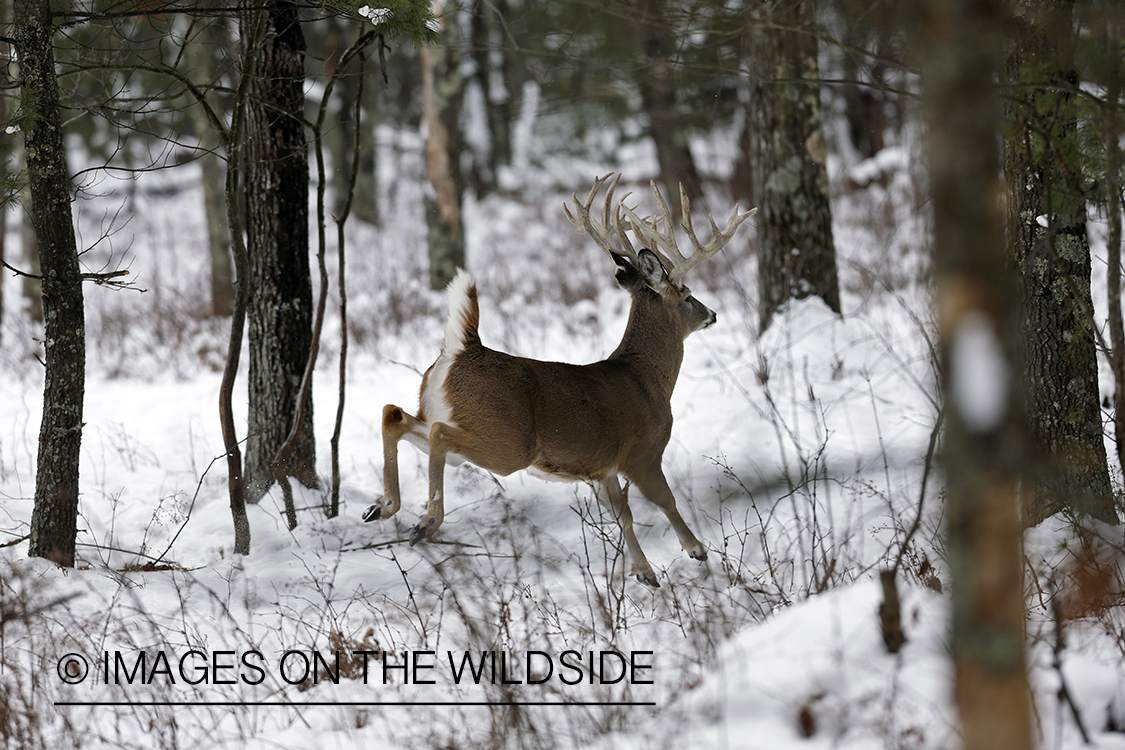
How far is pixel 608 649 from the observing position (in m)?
3.34

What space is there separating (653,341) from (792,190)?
8.98ft

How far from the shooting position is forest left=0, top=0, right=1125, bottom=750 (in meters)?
2.28

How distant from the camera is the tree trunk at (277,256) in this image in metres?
5.14

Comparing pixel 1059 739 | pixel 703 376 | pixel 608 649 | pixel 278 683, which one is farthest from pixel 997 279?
pixel 703 376

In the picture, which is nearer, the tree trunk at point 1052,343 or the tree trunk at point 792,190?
the tree trunk at point 1052,343

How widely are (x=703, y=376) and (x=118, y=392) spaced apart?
5.43 m

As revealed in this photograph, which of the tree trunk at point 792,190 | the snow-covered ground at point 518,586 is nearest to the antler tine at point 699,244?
the snow-covered ground at point 518,586

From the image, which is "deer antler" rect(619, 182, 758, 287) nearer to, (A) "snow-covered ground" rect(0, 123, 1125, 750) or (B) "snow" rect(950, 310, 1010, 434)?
(A) "snow-covered ground" rect(0, 123, 1125, 750)

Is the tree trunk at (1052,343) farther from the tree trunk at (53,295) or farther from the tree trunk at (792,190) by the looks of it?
the tree trunk at (53,295)

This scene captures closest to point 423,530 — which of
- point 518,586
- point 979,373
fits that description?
point 518,586

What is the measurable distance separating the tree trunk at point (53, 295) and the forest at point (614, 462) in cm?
2

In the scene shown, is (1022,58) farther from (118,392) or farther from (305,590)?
(118,392)

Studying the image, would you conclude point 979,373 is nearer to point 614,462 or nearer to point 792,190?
point 614,462

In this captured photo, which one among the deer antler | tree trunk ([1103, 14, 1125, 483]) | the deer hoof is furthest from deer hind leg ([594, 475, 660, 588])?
tree trunk ([1103, 14, 1125, 483])
